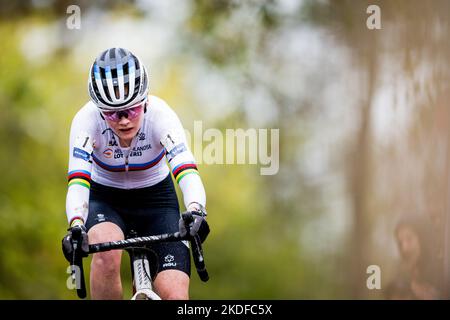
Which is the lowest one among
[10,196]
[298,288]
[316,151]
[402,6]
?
[298,288]

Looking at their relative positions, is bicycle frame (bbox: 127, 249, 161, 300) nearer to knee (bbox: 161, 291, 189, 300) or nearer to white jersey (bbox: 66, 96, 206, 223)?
knee (bbox: 161, 291, 189, 300)

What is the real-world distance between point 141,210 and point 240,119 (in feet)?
27.5

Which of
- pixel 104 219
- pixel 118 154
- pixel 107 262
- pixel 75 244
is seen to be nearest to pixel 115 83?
pixel 118 154

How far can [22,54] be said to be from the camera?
13.3m

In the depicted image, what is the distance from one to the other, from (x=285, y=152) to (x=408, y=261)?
4122 millimetres

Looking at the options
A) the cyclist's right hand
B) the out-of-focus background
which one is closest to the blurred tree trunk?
the out-of-focus background

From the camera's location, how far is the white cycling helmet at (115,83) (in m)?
4.45

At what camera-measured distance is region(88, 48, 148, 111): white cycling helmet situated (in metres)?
4.45

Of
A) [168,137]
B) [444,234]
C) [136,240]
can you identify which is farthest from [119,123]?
[444,234]

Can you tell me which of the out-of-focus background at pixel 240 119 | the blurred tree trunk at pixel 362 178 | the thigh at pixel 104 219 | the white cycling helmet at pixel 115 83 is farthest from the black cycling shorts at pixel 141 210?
the blurred tree trunk at pixel 362 178

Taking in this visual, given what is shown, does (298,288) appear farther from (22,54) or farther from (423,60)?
(22,54)

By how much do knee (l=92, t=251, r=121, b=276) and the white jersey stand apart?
0.32 metres

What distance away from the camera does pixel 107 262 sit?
15.0 feet

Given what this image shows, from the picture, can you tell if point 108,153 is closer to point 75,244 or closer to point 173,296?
point 75,244
